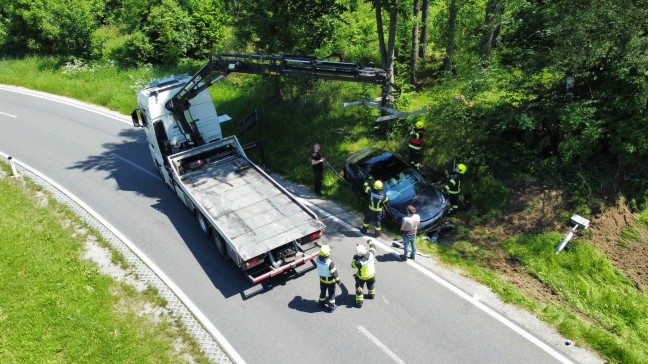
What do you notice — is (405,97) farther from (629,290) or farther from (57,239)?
(57,239)

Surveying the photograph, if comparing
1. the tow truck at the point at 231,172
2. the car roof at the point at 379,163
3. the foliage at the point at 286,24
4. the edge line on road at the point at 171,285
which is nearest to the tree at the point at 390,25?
the foliage at the point at 286,24

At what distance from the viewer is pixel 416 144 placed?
1316 cm

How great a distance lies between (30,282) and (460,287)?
31.6 feet

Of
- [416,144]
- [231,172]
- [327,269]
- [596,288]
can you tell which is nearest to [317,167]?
[231,172]

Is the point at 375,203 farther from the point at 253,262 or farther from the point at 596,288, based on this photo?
the point at 596,288

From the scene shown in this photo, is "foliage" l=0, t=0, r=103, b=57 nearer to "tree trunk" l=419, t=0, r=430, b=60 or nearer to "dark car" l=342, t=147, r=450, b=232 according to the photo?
"tree trunk" l=419, t=0, r=430, b=60

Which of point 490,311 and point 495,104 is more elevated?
point 495,104

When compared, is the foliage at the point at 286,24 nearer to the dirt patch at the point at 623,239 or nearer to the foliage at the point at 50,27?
the dirt patch at the point at 623,239

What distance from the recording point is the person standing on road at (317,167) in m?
12.7

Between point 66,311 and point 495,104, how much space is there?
40.8ft

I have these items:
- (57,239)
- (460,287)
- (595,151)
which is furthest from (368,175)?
(57,239)

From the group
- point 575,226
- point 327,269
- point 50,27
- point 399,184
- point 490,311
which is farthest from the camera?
point 50,27

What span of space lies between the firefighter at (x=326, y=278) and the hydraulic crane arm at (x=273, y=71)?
4149mm

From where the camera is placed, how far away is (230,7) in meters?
16.8
